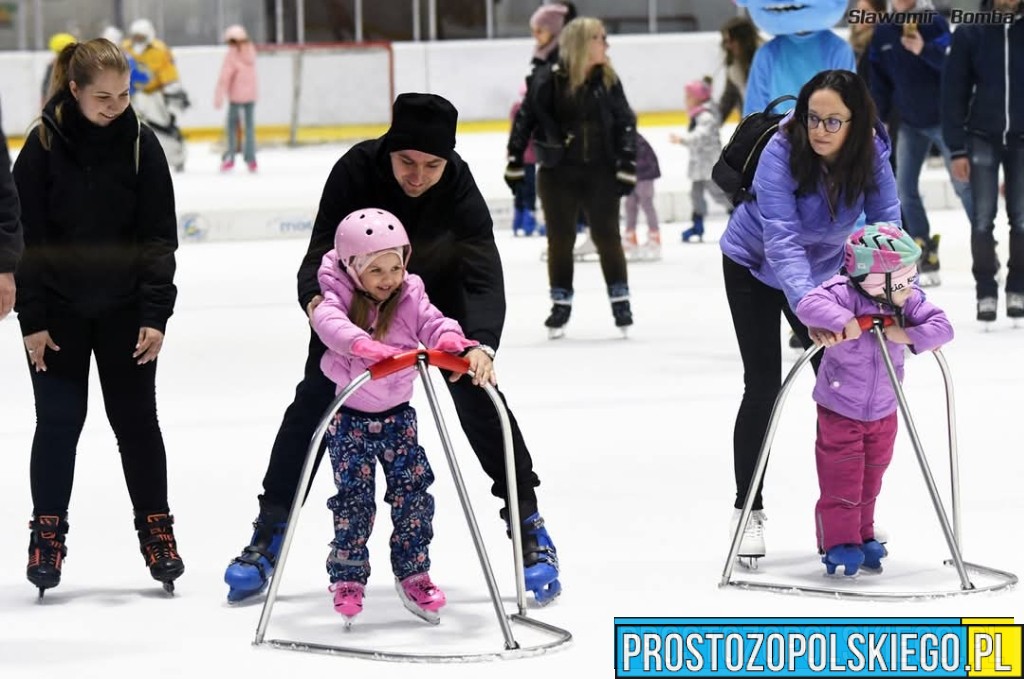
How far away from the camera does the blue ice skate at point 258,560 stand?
4379 mm

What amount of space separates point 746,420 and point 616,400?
92.6 inches

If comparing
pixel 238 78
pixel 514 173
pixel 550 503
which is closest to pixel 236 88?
pixel 238 78

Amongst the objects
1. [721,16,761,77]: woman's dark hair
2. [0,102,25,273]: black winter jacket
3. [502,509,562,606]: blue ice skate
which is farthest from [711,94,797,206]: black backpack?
[721,16,761,77]: woman's dark hair

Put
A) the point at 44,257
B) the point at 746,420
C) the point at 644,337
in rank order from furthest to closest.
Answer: the point at 644,337 < the point at 746,420 < the point at 44,257

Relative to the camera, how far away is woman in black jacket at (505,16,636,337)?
8562mm

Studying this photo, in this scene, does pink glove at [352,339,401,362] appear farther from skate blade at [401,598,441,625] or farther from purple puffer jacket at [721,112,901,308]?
purple puffer jacket at [721,112,901,308]

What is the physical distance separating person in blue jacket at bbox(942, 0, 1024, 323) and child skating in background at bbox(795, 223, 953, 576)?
13.2 feet

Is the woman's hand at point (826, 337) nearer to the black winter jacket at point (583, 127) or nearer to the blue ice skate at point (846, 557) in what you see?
the blue ice skate at point (846, 557)

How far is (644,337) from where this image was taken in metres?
8.77

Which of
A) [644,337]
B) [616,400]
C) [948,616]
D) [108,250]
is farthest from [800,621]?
[644,337]

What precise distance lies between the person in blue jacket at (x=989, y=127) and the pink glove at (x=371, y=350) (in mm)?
5057

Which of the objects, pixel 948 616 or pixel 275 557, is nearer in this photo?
pixel 948 616

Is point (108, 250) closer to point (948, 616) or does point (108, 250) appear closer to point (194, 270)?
point (948, 616)

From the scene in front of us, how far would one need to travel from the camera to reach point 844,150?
455 cm
